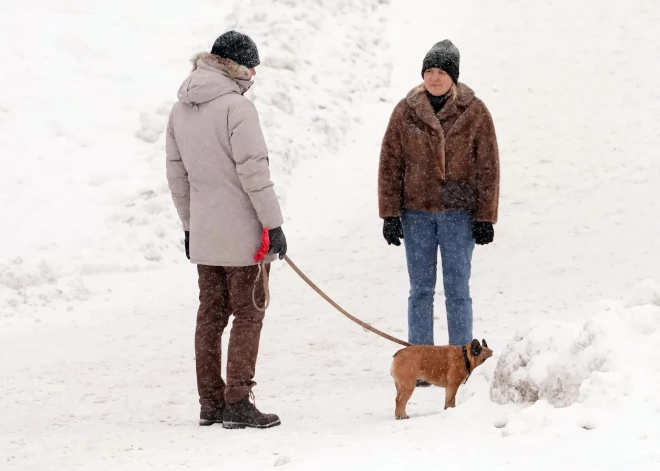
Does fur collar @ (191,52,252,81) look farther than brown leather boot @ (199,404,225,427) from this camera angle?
No

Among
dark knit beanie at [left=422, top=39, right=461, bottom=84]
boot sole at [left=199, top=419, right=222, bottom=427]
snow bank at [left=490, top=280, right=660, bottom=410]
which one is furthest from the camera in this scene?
dark knit beanie at [left=422, top=39, right=461, bottom=84]

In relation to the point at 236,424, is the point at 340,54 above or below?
above

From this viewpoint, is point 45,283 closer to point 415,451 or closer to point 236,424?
point 236,424

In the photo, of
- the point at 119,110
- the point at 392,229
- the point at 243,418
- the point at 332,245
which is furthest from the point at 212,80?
the point at 119,110

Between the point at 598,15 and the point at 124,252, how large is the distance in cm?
975

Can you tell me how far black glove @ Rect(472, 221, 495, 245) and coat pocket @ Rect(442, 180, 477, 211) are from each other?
12 centimetres

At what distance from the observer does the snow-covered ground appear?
4312 millimetres

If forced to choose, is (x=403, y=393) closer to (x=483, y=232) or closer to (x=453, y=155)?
(x=483, y=232)

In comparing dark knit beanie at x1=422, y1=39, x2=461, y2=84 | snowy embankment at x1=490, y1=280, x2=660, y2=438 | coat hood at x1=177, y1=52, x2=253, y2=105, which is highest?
dark knit beanie at x1=422, y1=39, x2=461, y2=84

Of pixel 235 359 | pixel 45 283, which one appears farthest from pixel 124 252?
pixel 235 359

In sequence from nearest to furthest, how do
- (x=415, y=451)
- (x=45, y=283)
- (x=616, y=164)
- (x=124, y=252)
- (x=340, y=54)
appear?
(x=415, y=451)
(x=45, y=283)
(x=124, y=252)
(x=616, y=164)
(x=340, y=54)

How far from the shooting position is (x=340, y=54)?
14.3 m

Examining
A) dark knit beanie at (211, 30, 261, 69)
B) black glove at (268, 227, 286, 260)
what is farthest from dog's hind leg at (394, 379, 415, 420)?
dark knit beanie at (211, 30, 261, 69)

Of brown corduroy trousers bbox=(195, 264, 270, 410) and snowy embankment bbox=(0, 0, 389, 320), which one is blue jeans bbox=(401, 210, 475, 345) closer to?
brown corduroy trousers bbox=(195, 264, 270, 410)
